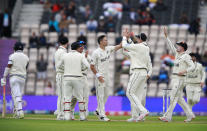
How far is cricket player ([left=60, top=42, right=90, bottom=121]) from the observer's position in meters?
17.7

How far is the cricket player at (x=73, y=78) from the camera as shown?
17.7m

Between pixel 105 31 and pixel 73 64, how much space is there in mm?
15850

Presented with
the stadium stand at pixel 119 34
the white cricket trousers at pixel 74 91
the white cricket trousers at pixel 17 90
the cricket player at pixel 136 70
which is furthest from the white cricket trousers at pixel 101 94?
the stadium stand at pixel 119 34

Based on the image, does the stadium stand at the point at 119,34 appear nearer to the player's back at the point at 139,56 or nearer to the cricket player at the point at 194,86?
the cricket player at the point at 194,86

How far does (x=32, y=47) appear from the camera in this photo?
108 ft

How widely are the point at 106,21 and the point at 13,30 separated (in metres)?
6.31

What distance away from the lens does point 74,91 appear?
58.9ft

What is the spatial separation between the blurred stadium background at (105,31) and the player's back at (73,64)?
1001cm

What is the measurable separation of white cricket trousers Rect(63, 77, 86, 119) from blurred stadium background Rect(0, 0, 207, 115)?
32.0ft

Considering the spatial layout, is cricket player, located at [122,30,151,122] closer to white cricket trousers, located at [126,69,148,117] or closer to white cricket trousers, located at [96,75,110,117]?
white cricket trousers, located at [126,69,148,117]

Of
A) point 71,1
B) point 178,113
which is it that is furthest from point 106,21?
point 178,113

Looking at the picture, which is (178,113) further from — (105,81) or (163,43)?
(105,81)

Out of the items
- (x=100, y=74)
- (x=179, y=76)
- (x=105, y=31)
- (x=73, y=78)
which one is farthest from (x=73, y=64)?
(x=105, y=31)

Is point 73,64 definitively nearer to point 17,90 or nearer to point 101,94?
point 101,94
